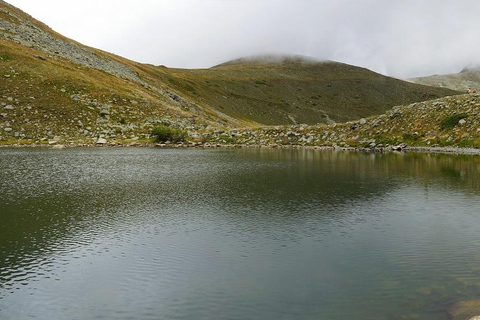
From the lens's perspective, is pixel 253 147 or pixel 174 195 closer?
pixel 174 195

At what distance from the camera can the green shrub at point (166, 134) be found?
361 feet

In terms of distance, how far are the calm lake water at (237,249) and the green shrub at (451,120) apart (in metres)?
51.4

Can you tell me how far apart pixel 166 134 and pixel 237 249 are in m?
90.3

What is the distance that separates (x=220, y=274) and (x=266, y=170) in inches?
1585

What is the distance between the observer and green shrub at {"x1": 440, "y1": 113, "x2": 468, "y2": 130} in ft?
302

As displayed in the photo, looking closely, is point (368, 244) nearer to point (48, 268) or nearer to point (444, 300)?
point (444, 300)

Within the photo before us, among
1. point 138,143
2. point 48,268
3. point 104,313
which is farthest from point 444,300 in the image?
point 138,143

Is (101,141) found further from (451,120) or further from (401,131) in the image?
(451,120)

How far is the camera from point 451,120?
9294 cm

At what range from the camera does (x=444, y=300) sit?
659 inches

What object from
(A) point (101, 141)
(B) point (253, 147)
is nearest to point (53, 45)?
(A) point (101, 141)

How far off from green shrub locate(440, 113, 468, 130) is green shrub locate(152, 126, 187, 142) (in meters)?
68.5

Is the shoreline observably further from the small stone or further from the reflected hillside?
the reflected hillside

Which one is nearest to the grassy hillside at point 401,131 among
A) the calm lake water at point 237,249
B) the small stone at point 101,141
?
the small stone at point 101,141
